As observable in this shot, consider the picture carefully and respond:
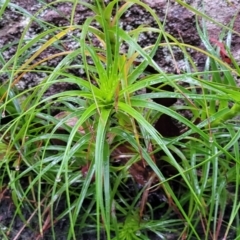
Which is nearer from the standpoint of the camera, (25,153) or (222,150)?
(222,150)

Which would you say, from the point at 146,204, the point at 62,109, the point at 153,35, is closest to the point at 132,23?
the point at 153,35

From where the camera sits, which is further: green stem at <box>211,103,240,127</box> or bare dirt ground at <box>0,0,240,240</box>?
bare dirt ground at <box>0,0,240,240</box>

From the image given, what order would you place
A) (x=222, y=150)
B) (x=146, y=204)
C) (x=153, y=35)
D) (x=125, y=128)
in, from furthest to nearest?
(x=153, y=35) → (x=146, y=204) → (x=125, y=128) → (x=222, y=150)

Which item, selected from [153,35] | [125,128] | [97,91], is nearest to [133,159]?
[125,128]

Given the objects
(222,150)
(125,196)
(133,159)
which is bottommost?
(125,196)

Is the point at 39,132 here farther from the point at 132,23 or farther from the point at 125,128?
the point at 132,23

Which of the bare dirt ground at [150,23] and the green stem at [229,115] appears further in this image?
the bare dirt ground at [150,23]

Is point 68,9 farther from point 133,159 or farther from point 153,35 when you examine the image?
point 133,159

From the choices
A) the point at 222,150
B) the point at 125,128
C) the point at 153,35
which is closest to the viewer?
the point at 222,150

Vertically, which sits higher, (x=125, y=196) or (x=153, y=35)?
(x=153, y=35)

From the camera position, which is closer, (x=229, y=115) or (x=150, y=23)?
(x=229, y=115)
